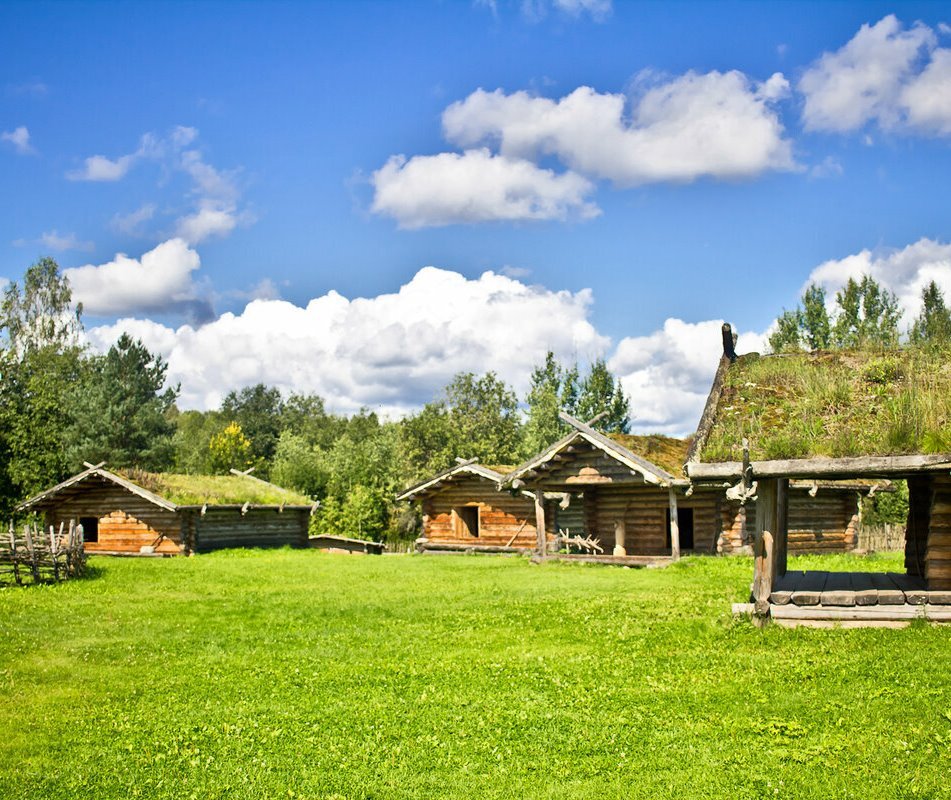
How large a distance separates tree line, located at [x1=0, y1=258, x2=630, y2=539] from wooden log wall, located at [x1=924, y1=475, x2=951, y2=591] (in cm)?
4051

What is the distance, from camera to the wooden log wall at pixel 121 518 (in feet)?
121

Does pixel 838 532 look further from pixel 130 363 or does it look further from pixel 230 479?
pixel 130 363

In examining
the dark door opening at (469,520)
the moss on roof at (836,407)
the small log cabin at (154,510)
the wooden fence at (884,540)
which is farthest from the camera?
the dark door opening at (469,520)

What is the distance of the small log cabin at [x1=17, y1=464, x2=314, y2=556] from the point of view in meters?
36.3

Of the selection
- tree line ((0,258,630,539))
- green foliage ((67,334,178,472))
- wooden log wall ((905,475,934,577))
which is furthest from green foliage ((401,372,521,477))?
wooden log wall ((905,475,934,577))

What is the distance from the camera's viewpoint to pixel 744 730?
9.70 m

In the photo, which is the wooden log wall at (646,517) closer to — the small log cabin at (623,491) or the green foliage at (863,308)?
the small log cabin at (623,491)

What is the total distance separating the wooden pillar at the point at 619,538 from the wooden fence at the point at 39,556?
17.1 metres

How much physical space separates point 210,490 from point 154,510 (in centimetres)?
245

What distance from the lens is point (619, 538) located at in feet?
104

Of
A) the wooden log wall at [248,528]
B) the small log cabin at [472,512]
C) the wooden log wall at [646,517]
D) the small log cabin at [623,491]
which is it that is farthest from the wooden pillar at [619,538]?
the wooden log wall at [248,528]

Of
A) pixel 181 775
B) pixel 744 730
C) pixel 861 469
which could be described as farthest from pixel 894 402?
pixel 181 775

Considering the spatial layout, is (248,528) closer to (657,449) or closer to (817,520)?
(657,449)

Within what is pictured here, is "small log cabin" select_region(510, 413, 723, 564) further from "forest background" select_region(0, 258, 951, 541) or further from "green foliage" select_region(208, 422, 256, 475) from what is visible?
"green foliage" select_region(208, 422, 256, 475)
